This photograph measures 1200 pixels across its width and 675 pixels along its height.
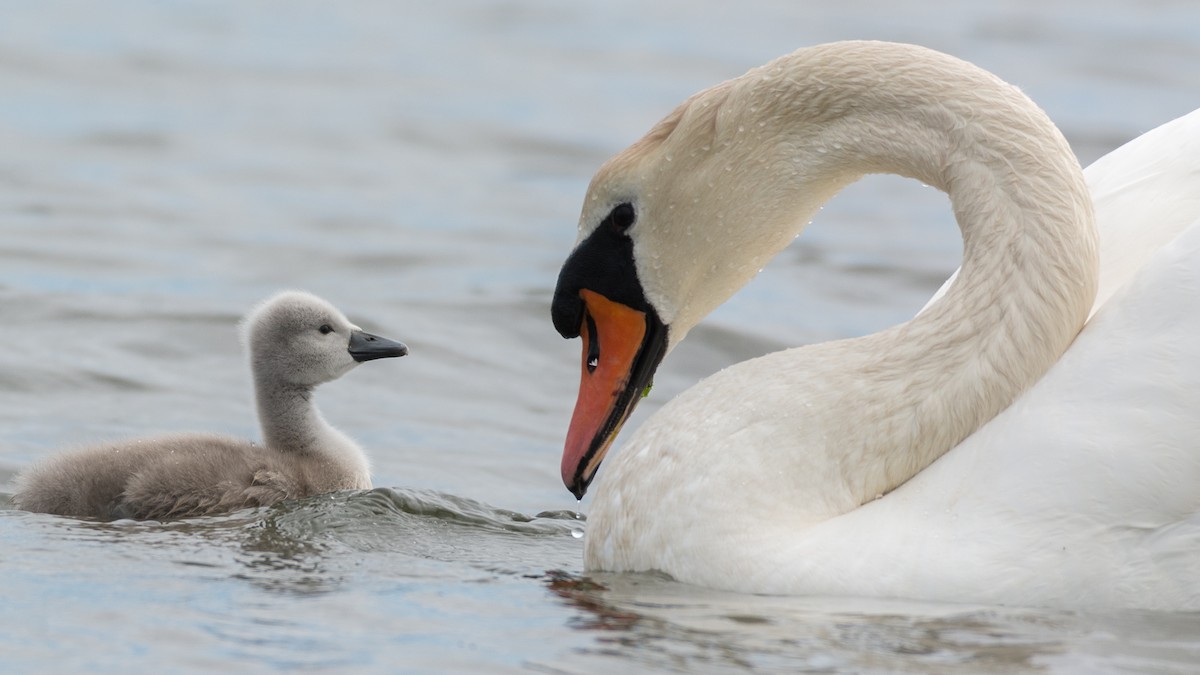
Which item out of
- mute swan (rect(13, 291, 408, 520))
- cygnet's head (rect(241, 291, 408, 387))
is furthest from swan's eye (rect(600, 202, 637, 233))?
cygnet's head (rect(241, 291, 408, 387))

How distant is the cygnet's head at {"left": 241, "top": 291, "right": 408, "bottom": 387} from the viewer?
276 inches

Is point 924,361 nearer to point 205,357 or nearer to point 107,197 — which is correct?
point 205,357

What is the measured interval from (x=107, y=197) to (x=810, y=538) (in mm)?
7845

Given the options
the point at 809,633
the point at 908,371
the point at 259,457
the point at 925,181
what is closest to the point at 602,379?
the point at 908,371

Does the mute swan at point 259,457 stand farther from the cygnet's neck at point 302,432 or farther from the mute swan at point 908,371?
the mute swan at point 908,371

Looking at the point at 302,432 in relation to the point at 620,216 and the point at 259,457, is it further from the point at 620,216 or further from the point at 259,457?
the point at 620,216

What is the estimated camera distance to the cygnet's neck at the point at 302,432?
683cm

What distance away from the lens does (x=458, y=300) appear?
32.6ft

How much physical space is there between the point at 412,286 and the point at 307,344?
3267 mm

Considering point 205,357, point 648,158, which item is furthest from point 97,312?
point 648,158

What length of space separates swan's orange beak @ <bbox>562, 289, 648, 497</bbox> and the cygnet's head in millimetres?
1616

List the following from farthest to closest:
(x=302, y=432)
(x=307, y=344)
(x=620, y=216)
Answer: (x=307, y=344) < (x=302, y=432) < (x=620, y=216)

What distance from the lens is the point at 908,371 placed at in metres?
5.34

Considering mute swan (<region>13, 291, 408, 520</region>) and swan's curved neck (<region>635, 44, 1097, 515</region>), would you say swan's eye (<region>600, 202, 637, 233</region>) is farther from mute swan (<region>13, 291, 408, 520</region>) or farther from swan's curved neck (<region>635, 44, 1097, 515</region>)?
mute swan (<region>13, 291, 408, 520</region>)
